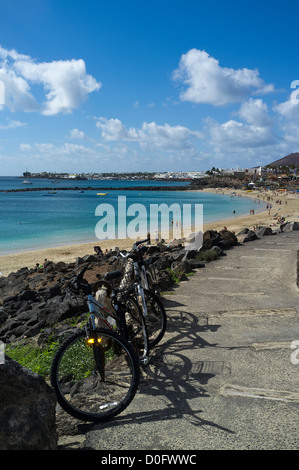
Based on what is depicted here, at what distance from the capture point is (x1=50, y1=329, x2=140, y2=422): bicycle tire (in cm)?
338

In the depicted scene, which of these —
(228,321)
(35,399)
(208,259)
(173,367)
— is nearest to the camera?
(35,399)

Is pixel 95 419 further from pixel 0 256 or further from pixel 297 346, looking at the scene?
pixel 0 256

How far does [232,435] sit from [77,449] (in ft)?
4.26

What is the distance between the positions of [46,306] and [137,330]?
5735 millimetres

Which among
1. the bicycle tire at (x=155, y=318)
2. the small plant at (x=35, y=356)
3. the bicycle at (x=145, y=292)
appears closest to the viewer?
the bicycle at (x=145, y=292)

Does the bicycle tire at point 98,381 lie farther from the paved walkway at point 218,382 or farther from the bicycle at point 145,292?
the bicycle at point 145,292

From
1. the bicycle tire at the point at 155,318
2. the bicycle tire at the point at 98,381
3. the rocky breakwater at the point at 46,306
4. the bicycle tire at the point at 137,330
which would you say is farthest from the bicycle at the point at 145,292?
the bicycle tire at the point at 98,381

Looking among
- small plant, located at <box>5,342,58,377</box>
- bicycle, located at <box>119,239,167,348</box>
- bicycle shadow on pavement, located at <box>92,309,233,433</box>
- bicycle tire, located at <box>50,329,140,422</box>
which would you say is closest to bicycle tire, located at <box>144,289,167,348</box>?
bicycle, located at <box>119,239,167,348</box>

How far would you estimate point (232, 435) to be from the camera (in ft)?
10.3

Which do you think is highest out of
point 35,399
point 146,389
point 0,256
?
point 35,399

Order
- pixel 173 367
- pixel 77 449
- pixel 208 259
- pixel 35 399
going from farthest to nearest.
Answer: pixel 208 259
pixel 173 367
pixel 77 449
pixel 35 399

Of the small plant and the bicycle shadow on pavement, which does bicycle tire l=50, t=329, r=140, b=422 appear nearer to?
the bicycle shadow on pavement

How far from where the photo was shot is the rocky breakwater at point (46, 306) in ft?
8.74
